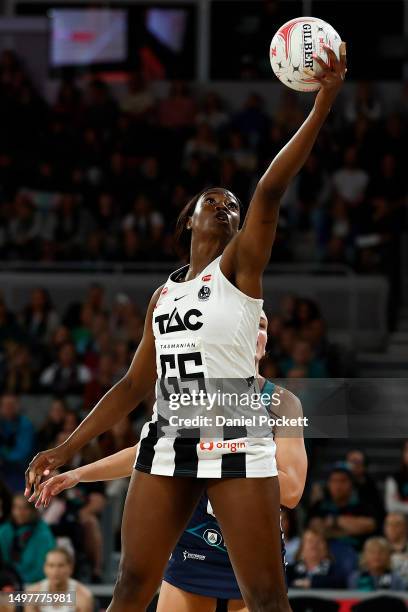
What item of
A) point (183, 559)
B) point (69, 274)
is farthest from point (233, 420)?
point (69, 274)

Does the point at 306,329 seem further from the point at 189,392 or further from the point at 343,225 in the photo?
the point at 189,392

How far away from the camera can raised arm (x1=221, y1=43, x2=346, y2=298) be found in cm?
405

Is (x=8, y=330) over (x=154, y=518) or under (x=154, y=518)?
under

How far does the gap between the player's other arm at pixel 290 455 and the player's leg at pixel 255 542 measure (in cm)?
56

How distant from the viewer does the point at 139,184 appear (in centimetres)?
1438

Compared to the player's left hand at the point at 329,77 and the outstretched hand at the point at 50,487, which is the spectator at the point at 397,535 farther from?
the player's left hand at the point at 329,77

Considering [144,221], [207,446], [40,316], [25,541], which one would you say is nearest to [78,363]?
[40,316]

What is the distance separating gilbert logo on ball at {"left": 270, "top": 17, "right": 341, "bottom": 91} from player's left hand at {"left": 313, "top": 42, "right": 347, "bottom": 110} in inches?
1.4

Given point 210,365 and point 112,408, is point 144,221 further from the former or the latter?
point 210,365

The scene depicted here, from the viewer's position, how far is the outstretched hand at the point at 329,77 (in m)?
4.09

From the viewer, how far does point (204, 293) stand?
4.30 m

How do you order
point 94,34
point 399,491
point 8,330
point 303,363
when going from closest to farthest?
1. point 399,491
2. point 303,363
3. point 8,330
4. point 94,34

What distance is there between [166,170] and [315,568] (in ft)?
25.4

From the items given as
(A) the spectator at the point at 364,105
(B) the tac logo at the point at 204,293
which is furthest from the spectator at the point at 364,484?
(A) the spectator at the point at 364,105
